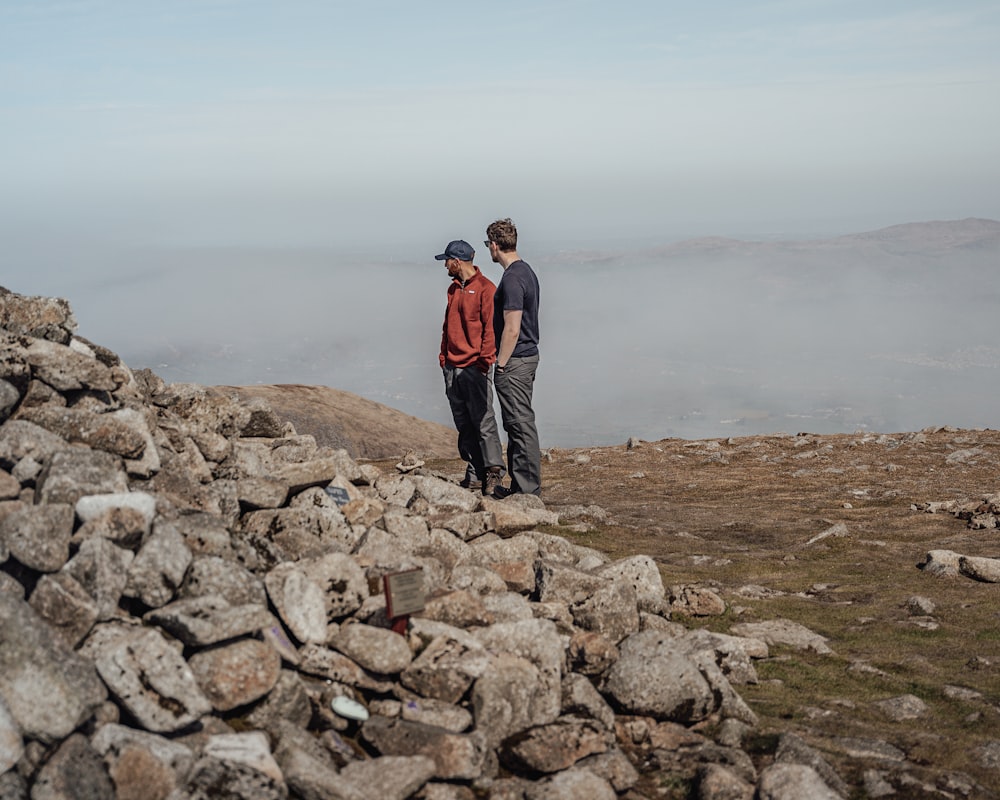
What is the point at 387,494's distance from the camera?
43.4ft

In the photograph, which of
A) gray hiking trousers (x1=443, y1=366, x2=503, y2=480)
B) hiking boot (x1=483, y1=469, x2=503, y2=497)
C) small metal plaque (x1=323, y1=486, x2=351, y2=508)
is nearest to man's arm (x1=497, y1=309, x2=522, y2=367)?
gray hiking trousers (x1=443, y1=366, x2=503, y2=480)

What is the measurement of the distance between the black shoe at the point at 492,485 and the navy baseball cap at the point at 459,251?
3.49 metres

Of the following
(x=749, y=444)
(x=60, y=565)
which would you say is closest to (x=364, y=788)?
(x=60, y=565)

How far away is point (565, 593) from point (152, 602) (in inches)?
170

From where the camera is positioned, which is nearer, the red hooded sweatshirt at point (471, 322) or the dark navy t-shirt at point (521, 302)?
the dark navy t-shirt at point (521, 302)

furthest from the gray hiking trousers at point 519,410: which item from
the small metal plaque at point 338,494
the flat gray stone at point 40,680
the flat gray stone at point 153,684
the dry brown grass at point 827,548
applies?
the flat gray stone at point 40,680

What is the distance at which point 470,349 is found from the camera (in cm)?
1392

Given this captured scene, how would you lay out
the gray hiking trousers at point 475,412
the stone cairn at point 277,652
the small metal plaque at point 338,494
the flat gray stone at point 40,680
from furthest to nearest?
the gray hiking trousers at point 475,412 → the small metal plaque at point 338,494 → the stone cairn at point 277,652 → the flat gray stone at point 40,680

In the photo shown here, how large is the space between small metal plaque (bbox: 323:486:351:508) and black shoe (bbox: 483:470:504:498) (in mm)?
4037

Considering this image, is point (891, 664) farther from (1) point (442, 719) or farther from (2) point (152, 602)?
(2) point (152, 602)

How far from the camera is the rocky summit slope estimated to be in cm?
564

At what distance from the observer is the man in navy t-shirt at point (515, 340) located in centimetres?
A: 1327

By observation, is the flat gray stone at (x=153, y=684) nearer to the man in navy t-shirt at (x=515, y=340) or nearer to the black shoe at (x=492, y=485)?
the man in navy t-shirt at (x=515, y=340)

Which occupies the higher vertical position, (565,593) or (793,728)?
(565,593)
